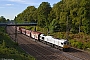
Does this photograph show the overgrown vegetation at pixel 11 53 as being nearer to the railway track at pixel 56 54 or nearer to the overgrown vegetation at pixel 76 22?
the railway track at pixel 56 54

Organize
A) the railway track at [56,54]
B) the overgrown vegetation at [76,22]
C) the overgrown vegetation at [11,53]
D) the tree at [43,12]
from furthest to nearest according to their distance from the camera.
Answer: the tree at [43,12], the overgrown vegetation at [76,22], the railway track at [56,54], the overgrown vegetation at [11,53]

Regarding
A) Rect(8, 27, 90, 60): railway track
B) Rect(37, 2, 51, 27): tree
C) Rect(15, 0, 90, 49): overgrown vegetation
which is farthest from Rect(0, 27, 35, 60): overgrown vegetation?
Rect(37, 2, 51, 27): tree

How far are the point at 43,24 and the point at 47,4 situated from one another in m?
10.6

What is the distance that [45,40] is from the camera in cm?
7131

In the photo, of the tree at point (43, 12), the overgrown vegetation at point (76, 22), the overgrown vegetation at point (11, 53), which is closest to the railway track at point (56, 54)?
the overgrown vegetation at point (11, 53)

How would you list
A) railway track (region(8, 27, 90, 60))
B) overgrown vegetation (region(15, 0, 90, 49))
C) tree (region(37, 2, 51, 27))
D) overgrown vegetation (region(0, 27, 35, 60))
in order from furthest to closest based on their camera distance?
tree (region(37, 2, 51, 27)) < overgrown vegetation (region(15, 0, 90, 49)) < railway track (region(8, 27, 90, 60)) < overgrown vegetation (region(0, 27, 35, 60))

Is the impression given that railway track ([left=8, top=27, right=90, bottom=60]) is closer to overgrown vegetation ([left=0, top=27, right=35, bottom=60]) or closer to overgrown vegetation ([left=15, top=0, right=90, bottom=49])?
overgrown vegetation ([left=0, top=27, right=35, bottom=60])

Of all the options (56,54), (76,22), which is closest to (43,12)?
(76,22)

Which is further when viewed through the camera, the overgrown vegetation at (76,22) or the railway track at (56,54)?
the overgrown vegetation at (76,22)

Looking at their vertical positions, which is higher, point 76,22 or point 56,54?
point 76,22

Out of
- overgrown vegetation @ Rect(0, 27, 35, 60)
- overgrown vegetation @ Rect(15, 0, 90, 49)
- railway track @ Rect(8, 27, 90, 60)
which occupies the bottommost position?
railway track @ Rect(8, 27, 90, 60)

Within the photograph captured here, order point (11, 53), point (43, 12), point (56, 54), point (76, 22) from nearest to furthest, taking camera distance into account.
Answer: point (11, 53) < point (56, 54) < point (76, 22) < point (43, 12)

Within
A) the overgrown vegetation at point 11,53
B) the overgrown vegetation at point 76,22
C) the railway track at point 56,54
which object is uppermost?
the overgrown vegetation at point 76,22

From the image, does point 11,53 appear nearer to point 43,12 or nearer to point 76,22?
point 76,22
